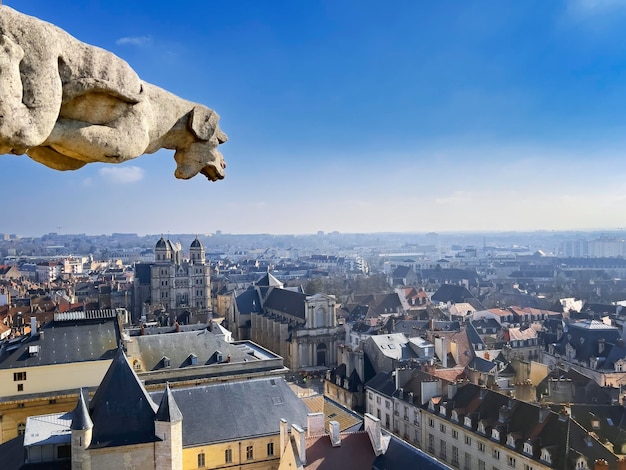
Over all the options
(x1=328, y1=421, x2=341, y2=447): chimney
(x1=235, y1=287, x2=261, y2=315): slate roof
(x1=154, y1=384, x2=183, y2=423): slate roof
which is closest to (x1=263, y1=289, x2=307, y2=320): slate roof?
(x1=235, y1=287, x2=261, y2=315): slate roof

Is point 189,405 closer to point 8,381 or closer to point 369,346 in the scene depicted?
point 8,381

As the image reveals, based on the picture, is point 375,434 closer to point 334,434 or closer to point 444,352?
point 334,434

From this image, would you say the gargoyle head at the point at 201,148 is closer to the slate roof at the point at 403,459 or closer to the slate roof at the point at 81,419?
the slate roof at the point at 81,419

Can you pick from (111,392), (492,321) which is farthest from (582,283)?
(111,392)

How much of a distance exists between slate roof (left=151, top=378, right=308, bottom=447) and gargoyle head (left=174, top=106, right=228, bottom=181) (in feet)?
78.5

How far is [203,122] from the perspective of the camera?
6621mm

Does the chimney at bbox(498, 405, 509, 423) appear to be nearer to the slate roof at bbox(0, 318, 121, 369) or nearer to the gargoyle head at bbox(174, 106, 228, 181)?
the slate roof at bbox(0, 318, 121, 369)

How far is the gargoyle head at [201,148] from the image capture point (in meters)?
6.60

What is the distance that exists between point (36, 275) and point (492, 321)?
137m

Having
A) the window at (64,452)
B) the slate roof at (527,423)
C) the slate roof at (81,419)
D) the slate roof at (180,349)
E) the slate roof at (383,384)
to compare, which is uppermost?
the slate roof at (81,419)

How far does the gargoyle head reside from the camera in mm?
6598

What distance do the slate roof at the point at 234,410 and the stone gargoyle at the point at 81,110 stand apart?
79.7 feet

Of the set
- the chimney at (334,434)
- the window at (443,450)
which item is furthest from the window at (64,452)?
the window at (443,450)

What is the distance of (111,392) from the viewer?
77.7 feet
